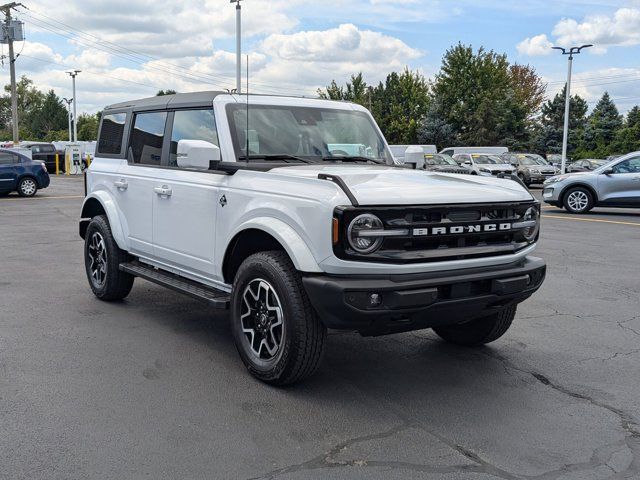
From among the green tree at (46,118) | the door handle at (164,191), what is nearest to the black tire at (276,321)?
the door handle at (164,191)

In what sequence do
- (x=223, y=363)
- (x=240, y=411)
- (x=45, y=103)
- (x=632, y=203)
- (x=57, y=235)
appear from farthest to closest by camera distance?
(x=45, y=103) < (x=632, y=203) < (x=57, y=235) < (x=223, y=363) < (x=240, y=411)

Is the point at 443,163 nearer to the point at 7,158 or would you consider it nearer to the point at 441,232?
the point at 7,158

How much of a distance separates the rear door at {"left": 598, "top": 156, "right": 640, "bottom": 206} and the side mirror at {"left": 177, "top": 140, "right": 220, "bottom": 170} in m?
13.9

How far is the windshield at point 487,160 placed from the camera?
108 ft

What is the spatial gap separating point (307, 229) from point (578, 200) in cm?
1478

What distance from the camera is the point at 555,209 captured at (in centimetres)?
1880

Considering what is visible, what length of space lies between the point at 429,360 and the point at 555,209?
15008 mm

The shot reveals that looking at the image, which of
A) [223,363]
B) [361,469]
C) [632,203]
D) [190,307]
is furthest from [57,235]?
[632,203]

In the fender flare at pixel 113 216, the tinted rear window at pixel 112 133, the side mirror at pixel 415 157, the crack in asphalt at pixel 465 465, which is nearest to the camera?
the crack in asphalt at pixel 465 465

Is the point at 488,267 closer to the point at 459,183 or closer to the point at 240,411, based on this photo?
the point at 459,183

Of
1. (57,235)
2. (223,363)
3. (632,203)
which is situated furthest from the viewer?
(632,203)

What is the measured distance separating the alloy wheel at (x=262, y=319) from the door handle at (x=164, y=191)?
1.41 metres

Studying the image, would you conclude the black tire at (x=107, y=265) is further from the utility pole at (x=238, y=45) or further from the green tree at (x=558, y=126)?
the green tree at (x=558, y=126)

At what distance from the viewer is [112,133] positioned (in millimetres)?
6898
